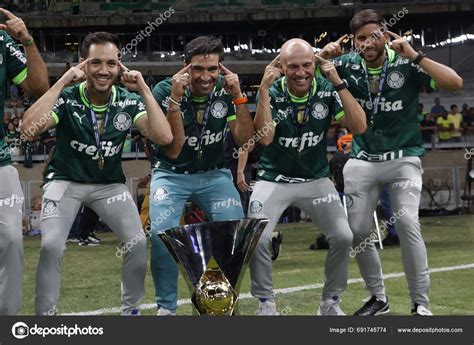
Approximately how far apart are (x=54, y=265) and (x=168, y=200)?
108 cm

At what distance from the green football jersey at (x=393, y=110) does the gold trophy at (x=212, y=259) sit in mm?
2011

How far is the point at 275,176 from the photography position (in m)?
6.86

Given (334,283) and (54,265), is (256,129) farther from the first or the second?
(54,265)

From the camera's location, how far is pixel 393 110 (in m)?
6.92

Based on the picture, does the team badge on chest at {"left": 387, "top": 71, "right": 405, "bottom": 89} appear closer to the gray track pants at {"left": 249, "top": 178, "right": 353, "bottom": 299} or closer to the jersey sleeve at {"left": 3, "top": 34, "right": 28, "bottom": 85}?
the gray track pants at {"left": 249, "top": 178, "right": 353, "bottom": 299}

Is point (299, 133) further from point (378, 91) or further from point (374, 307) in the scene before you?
point (374, 307)

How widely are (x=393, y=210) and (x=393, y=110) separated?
80 cm

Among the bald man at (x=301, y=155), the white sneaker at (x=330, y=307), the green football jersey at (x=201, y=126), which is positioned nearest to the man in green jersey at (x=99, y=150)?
the green football jersey at (x=201, y=126)

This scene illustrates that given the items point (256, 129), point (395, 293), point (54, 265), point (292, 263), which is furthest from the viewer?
point (292, 263)

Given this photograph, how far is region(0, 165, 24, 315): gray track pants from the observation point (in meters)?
5.73

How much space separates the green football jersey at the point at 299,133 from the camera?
22.3 feet

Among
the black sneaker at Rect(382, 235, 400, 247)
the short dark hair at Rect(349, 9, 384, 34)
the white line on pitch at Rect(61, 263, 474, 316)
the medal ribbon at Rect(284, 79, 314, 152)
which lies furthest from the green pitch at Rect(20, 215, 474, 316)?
the short dark hair at Rect(349, 9, 384, 34)

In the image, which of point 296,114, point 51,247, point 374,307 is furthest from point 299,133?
point 51,247
